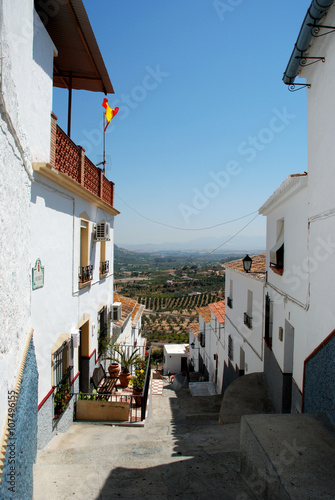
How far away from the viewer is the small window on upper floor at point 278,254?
7.86 meters

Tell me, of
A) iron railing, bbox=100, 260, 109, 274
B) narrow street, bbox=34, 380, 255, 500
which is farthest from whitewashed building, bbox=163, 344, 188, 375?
narrow street, bbox=34, 380, 255, 500

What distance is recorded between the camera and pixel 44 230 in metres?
5.54

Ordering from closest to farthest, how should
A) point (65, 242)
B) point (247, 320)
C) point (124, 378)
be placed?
1. point (65, 242)
2. point (124, 378)
3. point (247, 320)

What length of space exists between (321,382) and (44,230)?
4913mm

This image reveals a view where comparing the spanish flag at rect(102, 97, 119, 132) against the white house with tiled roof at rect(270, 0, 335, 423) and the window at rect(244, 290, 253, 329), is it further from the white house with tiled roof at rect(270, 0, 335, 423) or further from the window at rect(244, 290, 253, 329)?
the window at rect(244, 290, 253, 329)

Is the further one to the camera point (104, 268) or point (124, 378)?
point (104, 268)

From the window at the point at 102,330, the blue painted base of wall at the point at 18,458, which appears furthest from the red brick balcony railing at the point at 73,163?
the blue painted base of wall at the point at 18,458

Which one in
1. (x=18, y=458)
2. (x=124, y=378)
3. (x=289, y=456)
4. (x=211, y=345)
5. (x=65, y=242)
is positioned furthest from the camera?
(x=211, y=345)

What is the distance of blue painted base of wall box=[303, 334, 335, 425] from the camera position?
4.26 m

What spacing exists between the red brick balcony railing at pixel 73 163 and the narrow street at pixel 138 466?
187 inches

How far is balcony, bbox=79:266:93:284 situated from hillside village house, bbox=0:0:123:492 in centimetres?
3

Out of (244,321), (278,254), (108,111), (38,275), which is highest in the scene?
(108,111)

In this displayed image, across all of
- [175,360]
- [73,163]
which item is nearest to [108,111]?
[73,163]

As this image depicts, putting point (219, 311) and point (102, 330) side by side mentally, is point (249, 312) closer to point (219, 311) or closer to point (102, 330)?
point (102, 330)
